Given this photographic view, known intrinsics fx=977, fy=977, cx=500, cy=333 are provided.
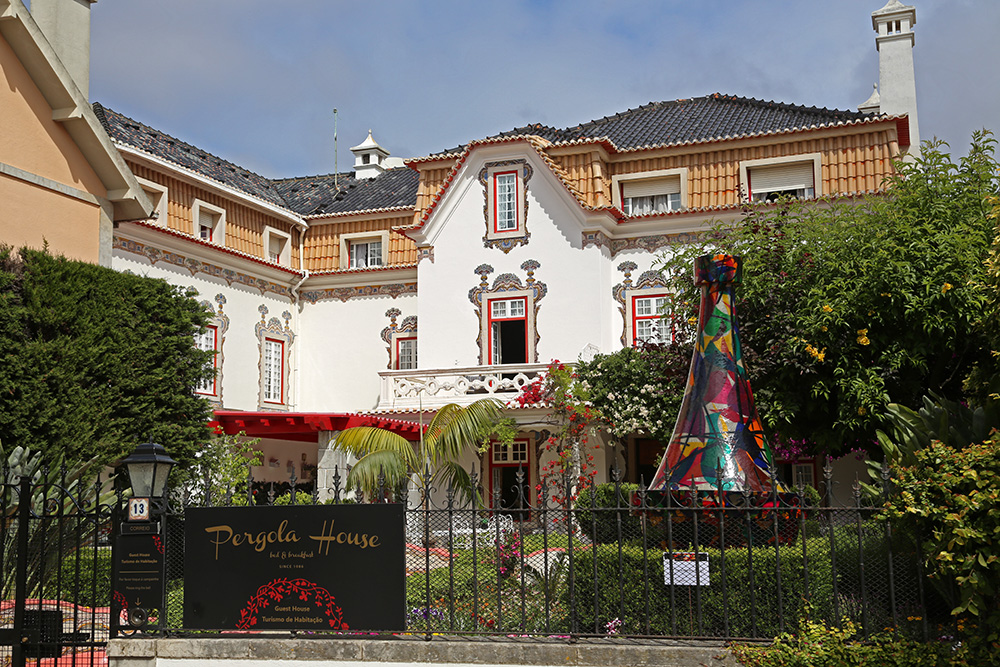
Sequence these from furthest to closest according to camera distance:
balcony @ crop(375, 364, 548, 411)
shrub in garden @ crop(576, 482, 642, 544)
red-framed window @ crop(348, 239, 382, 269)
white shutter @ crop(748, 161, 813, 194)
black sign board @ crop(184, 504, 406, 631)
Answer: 1. red-framed window @ crop(348, 239, 382, 269)
2. white shutter @ crop(748, 161, 813, 194)
3. balcony @ crop(375, 364, 548, 411)
4. shrub in garden @ crop(576, 482, 642, 544)
5. black sign board @ crop(184, 504, 406, 631)

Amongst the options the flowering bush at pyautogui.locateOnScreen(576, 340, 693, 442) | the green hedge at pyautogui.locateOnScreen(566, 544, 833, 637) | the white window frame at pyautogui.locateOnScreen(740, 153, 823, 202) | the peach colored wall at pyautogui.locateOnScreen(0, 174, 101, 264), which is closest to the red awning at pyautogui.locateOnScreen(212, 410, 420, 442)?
the flowering bush at pyautogui.locateOnScreen(576, 340, 693, 442)

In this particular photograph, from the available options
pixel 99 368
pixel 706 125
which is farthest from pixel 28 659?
pixel 706 125

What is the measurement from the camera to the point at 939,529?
24.6 feet

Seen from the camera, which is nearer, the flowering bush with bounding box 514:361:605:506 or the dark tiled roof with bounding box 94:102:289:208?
the flowering bush with bounding box 514:361:605:506

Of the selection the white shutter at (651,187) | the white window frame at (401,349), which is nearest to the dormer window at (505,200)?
the white shutter at (651,187)

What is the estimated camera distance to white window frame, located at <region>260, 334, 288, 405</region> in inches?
989

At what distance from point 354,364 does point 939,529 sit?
66.7 feet

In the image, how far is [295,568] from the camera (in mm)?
9000

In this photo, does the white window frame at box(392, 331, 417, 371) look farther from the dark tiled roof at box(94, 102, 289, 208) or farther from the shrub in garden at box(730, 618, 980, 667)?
the shrub in garden at box(730, 618, 980, 667)

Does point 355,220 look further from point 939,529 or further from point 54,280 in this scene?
point 939,529

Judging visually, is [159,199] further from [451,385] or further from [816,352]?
[816,352]

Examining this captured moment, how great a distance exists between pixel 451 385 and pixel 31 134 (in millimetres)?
10399

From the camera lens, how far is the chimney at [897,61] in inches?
942

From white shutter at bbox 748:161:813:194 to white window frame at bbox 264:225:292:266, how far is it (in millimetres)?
12214
